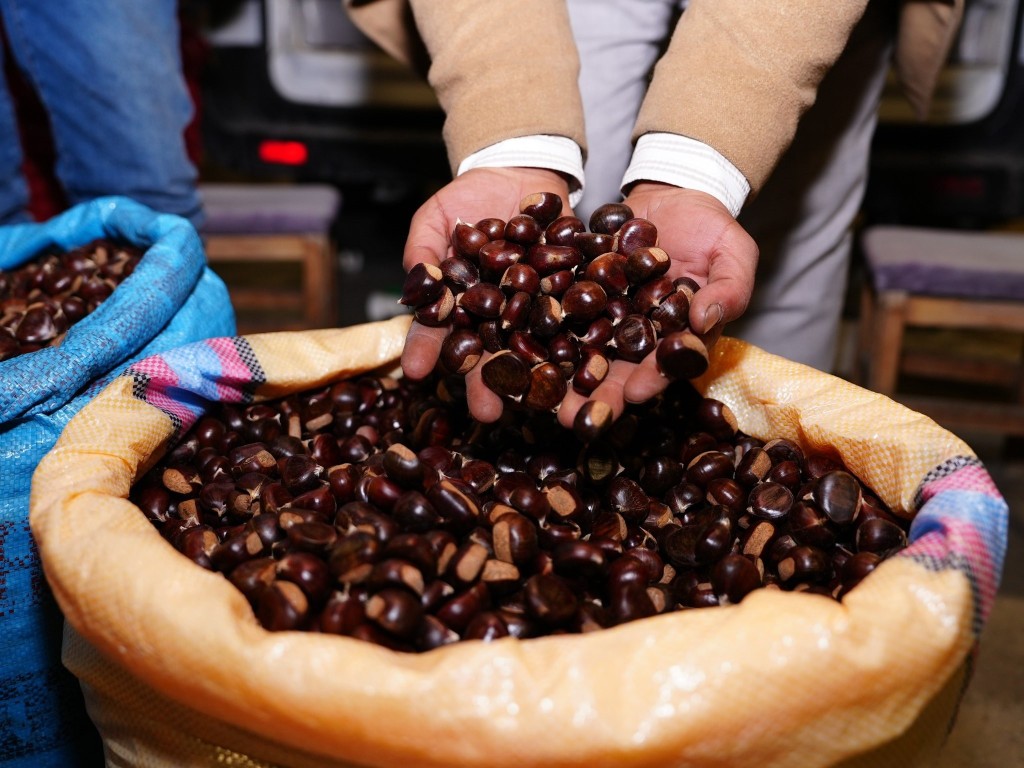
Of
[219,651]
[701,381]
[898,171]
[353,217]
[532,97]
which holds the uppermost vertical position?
[532,97]

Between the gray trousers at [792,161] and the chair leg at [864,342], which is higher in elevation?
the gray trousers at [792,161]

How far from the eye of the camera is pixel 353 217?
4.20 m

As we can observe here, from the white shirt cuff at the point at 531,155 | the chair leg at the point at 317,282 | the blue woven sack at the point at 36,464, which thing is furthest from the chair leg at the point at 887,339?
the blue woven sack at the point at 36,464

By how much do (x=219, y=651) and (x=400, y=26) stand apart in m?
1.27

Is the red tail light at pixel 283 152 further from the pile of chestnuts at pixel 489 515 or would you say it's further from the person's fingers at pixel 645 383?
the person's fingers at pixel 645 383

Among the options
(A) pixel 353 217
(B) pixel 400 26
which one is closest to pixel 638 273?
(B) pixel 400 26

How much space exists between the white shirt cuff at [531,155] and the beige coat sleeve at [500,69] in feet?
0.04

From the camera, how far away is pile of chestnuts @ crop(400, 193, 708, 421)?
1.10 metres

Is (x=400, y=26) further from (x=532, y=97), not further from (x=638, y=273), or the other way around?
(x=638, y=273)

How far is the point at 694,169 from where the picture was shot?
4.24 feet

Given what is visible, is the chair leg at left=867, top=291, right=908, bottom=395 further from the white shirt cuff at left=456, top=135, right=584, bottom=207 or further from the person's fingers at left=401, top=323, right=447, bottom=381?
the person's fingers at left=401, top=323, right=447, bottom=381

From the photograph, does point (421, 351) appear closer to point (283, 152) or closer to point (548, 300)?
point (548, 300)

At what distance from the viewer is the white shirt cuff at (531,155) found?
54.3 inches

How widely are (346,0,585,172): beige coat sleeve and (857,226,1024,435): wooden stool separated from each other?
1.25 metres
